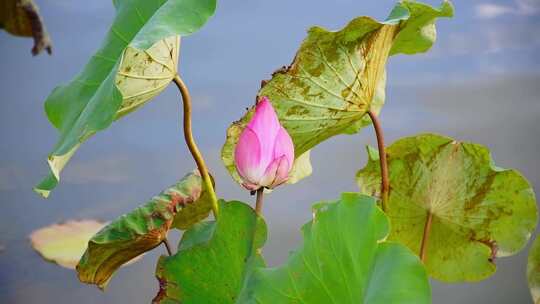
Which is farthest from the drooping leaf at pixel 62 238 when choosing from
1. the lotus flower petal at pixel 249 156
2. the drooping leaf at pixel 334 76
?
the lotus flower petal at pixel 249 156

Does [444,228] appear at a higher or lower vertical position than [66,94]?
lower

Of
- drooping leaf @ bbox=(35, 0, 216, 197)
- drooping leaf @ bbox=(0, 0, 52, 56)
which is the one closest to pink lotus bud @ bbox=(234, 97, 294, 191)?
drooping leaf @ bbox=(35, 0, 216, 197)

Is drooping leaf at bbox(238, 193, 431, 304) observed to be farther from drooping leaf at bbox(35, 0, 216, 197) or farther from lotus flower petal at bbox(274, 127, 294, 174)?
drooping leaf at bbox(35, 0, 216, 197)

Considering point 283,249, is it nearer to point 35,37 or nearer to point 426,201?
point 35,37

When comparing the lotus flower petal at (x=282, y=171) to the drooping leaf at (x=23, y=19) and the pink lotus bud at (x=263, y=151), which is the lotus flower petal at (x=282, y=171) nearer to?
the pink lotus bud at (x=263, y=151)

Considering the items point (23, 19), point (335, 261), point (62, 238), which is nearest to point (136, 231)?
point (335, 261)

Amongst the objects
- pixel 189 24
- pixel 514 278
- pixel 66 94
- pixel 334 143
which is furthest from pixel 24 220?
pixel 189 24
